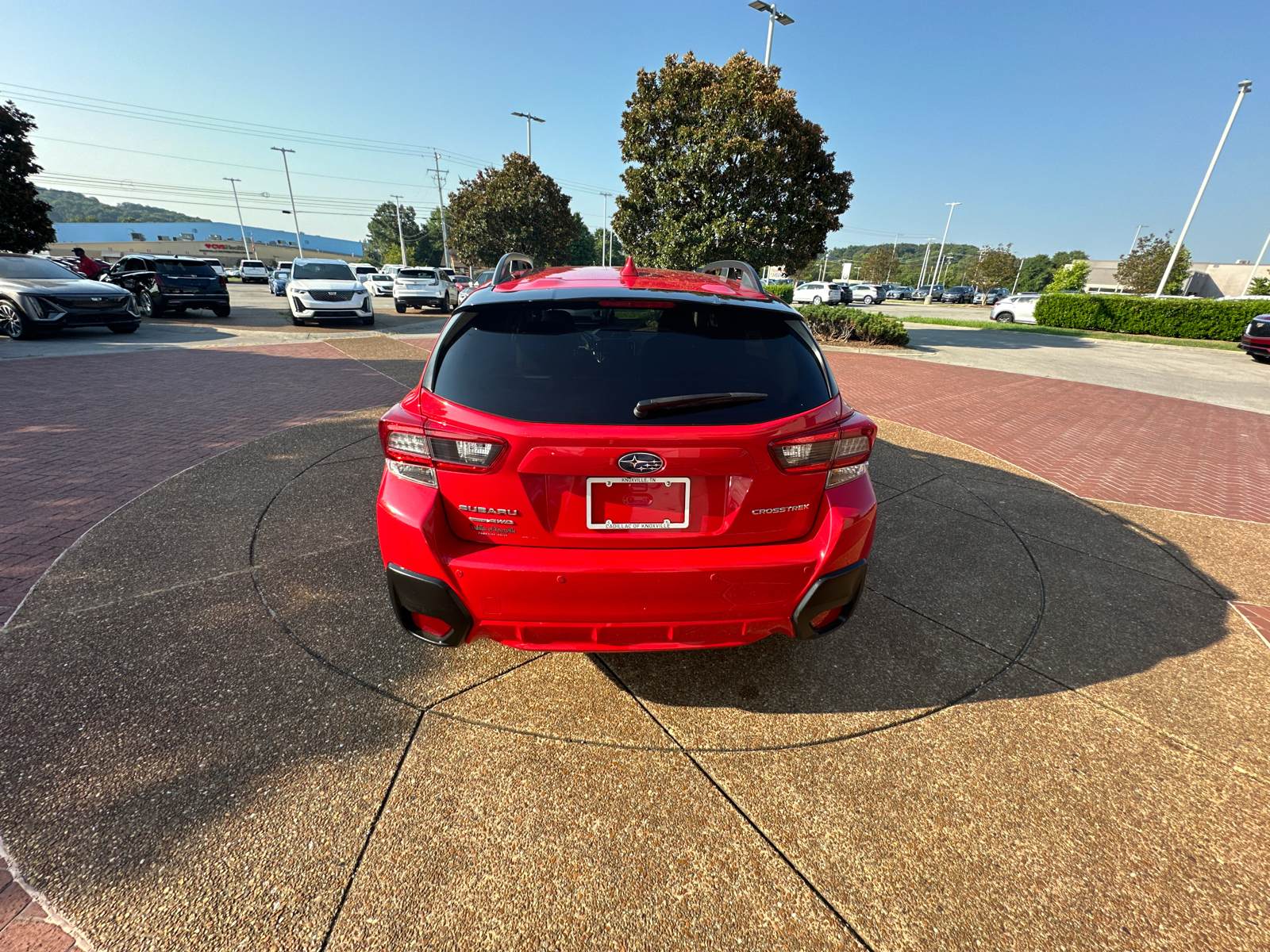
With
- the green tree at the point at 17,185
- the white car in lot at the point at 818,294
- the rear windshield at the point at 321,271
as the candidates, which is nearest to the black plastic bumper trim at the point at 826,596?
Answer: the rear windshield at the point at 321,271

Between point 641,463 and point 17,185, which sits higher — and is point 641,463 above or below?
below

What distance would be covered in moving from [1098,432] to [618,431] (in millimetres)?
8762

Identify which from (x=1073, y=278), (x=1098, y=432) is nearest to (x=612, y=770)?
(x=1098, y=432)

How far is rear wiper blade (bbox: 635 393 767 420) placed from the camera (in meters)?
1.99

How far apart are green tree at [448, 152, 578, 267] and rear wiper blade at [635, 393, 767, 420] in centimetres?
3806

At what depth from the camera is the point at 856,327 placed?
58.3 feet

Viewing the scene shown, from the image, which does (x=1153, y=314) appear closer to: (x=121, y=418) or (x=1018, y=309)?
(x=1018, y=309)

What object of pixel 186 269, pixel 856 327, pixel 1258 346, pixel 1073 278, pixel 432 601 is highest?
pixel 1073 278

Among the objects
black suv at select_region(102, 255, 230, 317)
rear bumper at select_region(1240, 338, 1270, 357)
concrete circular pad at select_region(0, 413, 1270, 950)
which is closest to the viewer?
concrete circular pad at select_region(0, 413, 1270, 950)

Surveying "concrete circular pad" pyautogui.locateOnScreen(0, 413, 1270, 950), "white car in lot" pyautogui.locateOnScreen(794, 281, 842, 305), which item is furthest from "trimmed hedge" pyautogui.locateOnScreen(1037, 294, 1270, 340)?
"concrete circular pad" pyautogui.locateOnScreen(0, 413, 1270, 950)

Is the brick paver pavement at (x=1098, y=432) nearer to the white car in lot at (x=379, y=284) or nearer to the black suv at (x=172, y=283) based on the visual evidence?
the black suv at (x=172, y=283)

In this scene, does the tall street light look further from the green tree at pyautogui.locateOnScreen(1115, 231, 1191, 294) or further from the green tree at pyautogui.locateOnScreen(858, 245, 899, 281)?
the green tree at pyautogui.locateOnScreen(858, 245, 899, 281)

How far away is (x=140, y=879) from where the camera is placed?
1.71 metres

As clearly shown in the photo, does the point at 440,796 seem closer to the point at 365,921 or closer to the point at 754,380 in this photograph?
the point at 365,921
